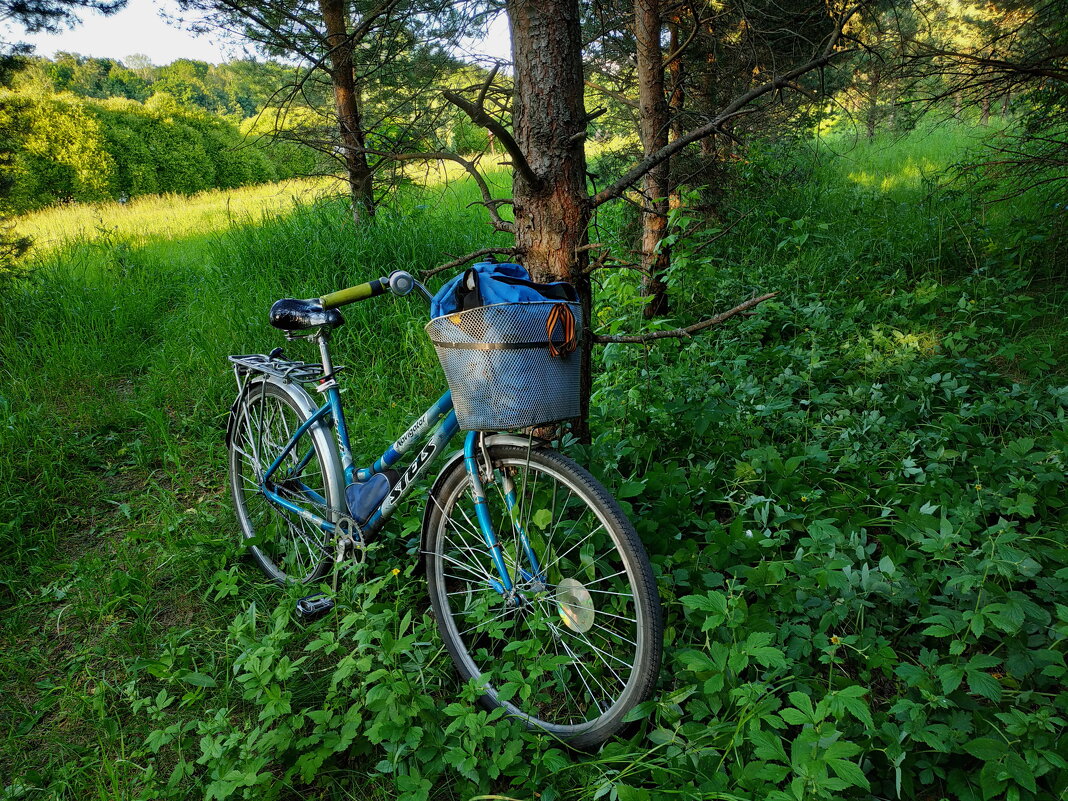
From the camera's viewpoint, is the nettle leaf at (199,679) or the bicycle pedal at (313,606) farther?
the bicycle pedal at (313,606)

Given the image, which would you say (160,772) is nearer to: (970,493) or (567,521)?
(567,521)

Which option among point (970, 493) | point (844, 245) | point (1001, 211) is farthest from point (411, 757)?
point (1001, 211)

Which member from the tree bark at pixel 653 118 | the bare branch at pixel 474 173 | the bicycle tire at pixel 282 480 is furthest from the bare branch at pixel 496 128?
the tree bark at pixel 653 118

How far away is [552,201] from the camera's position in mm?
2332

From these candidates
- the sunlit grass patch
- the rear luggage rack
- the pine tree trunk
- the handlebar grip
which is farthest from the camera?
the sunlit grass patch

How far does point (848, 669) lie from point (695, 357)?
2257 mm

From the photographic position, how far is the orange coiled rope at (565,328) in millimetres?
1755

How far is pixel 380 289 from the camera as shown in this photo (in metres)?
2.23

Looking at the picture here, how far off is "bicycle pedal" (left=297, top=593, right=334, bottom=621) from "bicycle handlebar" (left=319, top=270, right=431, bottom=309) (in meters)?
1.16

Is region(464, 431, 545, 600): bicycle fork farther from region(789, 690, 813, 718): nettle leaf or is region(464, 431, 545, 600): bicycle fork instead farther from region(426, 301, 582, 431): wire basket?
region(789, 690, 813, 718): nettle leaf

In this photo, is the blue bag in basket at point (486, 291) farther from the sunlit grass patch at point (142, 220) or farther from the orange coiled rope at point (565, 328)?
the sunlit grass patch at point (142, 220)

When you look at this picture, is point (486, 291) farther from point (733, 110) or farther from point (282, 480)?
point (282, 480)

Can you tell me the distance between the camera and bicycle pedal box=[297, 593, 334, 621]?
2367 mm

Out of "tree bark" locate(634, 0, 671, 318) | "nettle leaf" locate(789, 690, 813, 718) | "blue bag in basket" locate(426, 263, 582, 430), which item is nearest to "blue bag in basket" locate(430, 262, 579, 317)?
"blue bag in basket" locate(426, 263, 582, 430)
